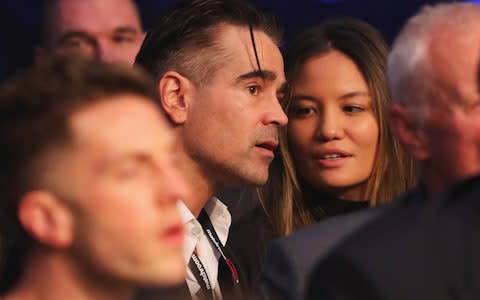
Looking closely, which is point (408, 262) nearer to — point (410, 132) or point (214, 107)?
point (410, 132)

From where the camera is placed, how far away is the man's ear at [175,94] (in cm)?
278

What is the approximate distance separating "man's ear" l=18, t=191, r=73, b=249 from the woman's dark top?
131 centimetres

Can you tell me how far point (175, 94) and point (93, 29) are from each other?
52cm

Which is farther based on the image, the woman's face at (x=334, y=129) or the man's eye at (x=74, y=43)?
the man's eye at (x=74, y=43)

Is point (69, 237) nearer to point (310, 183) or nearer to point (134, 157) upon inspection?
point (134, 157)

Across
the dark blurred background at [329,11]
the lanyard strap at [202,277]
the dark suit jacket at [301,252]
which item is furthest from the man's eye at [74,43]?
the dark suit jacket at [301,252]

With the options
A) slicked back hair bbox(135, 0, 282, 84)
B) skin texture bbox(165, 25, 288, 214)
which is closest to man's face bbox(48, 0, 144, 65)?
slicked back hair bbox(135, 0, 282, 84)

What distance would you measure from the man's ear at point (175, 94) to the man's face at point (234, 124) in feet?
0.06

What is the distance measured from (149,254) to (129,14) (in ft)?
5.81

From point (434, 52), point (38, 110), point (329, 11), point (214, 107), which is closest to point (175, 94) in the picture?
point (214, 107)

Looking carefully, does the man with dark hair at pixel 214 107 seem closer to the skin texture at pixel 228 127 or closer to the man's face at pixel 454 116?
the skin texture at pixel 228 127

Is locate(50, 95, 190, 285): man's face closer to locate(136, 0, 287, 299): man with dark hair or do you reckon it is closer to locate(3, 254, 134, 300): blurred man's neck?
locate(3, 254, 134, 300): blurred man's neck

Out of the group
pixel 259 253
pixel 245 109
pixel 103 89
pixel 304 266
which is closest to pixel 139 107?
pixel 103 89

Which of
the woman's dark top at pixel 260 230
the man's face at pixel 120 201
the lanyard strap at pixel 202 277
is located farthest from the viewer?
the woman's dark top at pixel 260 230
